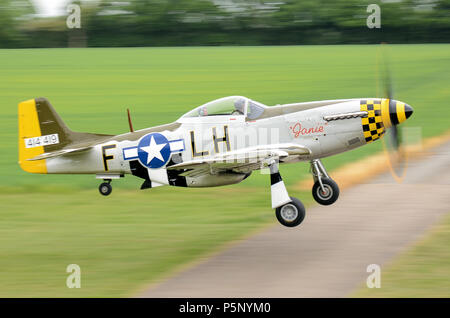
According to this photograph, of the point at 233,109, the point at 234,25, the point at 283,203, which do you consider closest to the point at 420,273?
the point at 283,203

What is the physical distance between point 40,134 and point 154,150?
2566mm

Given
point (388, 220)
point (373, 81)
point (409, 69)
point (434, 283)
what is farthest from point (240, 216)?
point (409, 69)

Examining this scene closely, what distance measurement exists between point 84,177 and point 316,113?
9.34m

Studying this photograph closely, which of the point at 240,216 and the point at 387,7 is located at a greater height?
the point at 387,7

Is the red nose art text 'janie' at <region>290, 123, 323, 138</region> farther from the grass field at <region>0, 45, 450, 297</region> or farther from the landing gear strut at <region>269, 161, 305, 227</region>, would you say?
the grass field at <region>0, 45, 450, 297</region>

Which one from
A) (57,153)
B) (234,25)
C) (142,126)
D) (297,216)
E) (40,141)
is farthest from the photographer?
(234,25)

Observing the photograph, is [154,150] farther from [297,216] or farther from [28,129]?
[297,216]

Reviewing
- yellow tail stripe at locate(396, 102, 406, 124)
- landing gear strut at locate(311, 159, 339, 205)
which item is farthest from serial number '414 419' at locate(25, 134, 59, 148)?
yellow tail stripe at locate(396, 102, 406, 124)

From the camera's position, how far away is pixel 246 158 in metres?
12.2

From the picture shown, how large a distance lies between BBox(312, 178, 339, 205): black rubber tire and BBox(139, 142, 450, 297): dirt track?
37cm

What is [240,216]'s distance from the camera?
15.2 meters

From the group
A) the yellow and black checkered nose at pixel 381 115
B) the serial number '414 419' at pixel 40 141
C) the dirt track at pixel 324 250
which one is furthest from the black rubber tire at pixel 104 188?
the yellow and black checkered nose at pixel 381 115

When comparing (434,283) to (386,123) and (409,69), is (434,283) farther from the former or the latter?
(409,69)

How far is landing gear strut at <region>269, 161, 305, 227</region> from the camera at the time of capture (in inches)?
489
